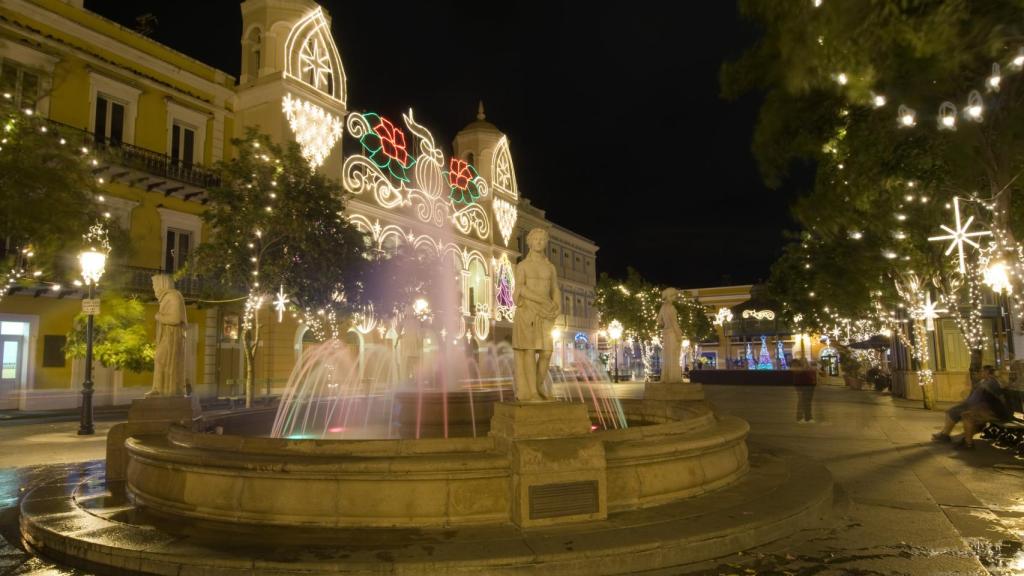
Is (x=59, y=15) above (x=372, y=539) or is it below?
above

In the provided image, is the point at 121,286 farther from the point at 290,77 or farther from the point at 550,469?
the point at 550,469

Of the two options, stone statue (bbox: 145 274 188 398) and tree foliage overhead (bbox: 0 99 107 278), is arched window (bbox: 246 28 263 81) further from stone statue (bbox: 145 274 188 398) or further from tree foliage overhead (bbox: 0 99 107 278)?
stone statue (bbox: 145 274 188 398)

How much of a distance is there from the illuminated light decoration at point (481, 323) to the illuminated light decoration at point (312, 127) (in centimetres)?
1487

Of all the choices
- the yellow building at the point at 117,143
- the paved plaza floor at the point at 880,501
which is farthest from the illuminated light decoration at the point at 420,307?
the paved plaza floor at the point at 880,501

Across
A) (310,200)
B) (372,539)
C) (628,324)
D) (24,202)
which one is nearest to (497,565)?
(372,539)

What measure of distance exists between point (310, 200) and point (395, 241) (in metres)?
11.8

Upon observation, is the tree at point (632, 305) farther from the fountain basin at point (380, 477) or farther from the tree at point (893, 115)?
the fountain basin at point (380, 477)

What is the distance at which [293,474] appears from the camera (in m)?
6.13

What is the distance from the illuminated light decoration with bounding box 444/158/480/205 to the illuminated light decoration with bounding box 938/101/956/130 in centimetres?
3076

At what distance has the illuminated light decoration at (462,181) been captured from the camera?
39.0 meters

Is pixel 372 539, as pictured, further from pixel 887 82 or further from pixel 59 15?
pixel 59 15

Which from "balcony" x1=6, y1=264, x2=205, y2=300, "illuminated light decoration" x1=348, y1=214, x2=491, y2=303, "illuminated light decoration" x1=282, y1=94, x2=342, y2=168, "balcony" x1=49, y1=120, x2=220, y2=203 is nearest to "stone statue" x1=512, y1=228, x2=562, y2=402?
"balcony" x1=6, y1=264, x2=205, y2=300

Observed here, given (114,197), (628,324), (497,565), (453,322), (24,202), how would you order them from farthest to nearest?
(628,324)
(453,322)
(114,197)
(24,202)
(497,565)

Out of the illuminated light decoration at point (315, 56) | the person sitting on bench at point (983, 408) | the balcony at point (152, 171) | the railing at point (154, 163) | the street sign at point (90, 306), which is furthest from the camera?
the illuminated light decoration at point (315, 56)
